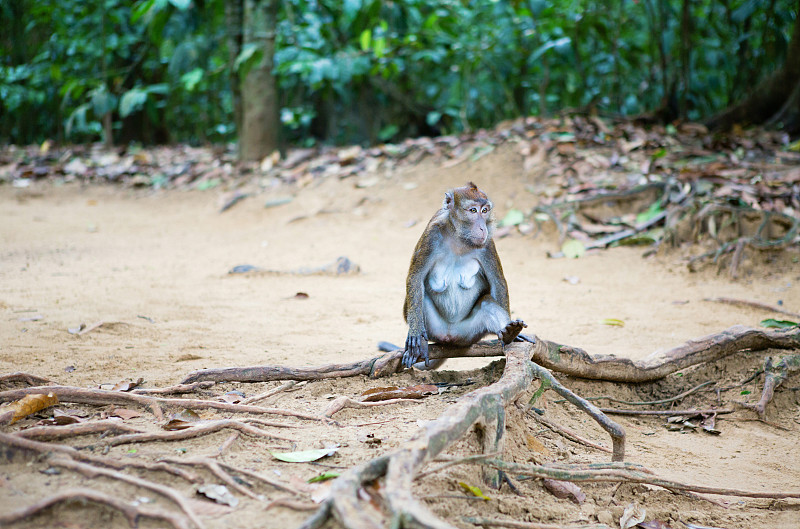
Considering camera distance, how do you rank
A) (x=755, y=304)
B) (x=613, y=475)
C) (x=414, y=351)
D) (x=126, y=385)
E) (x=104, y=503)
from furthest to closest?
(x=755, y=304) < (x=414, y=351) < (x=126, y=385) < (x=613, y=475) < (x=104, y=503)

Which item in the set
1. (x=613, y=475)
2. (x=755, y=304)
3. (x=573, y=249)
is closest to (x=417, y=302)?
(x=613, y=475)

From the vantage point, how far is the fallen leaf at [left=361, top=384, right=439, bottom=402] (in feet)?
10.5

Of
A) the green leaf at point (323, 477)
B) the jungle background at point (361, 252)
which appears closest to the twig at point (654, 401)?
the jungle background at point (361, 252)

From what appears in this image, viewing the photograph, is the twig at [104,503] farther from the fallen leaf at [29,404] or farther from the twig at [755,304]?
the twig at [755,304]

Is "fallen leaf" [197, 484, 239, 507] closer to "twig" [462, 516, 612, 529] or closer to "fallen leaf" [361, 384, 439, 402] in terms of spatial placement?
"twig" [462, 516, 612, 529]

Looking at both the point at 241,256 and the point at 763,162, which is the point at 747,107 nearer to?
the point at 763,162

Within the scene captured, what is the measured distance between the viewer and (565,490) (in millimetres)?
2754

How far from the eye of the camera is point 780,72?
33.3 feet

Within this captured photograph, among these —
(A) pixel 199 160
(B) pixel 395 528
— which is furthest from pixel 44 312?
(A) pixel 199 160

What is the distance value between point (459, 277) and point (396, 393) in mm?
1028

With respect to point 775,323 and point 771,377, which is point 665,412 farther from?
point 775,323

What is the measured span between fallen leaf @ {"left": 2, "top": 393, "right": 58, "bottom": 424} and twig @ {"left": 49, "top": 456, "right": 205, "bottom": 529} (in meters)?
0.52

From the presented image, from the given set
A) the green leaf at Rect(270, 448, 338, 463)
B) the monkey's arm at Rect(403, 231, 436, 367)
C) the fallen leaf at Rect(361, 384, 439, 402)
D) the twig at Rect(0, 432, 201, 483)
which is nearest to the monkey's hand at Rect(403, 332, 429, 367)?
the monkey's arm at Rect(403, 231, 436, 367)

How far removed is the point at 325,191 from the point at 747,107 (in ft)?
21.6
